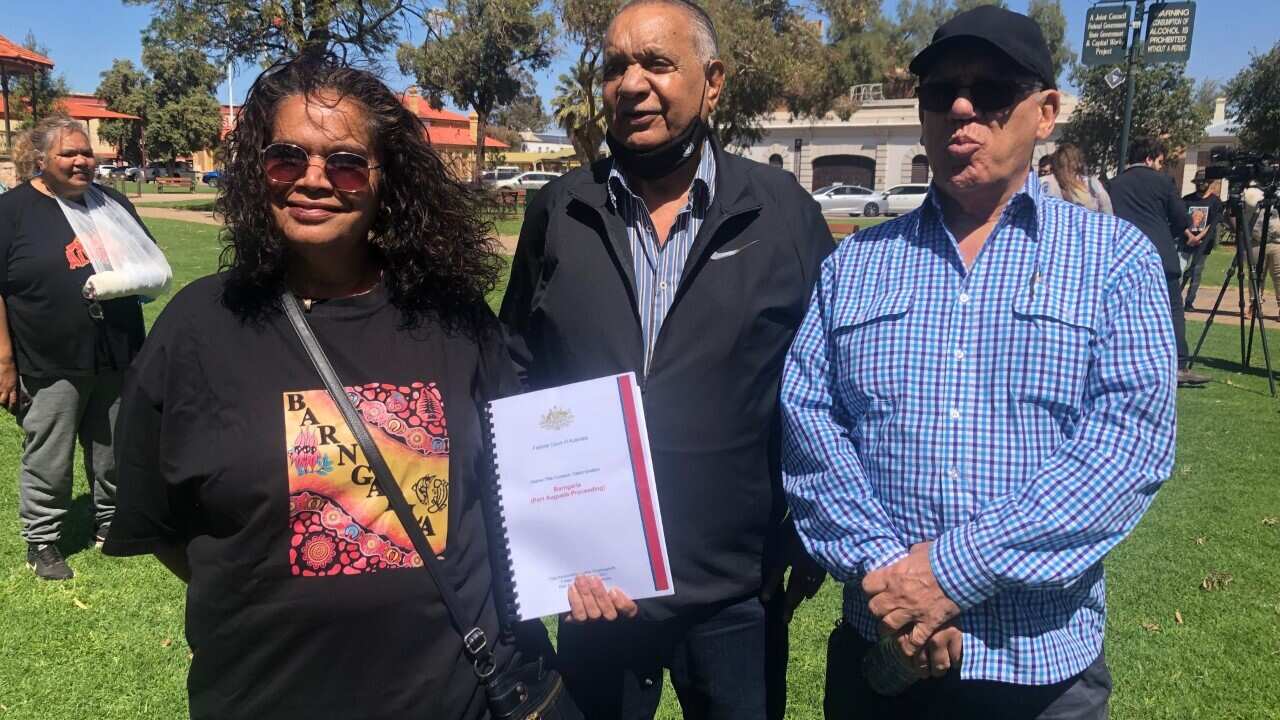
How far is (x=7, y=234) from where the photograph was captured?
4293mm

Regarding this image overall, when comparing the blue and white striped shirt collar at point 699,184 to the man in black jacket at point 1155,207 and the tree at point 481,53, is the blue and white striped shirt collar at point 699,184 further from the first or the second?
the tree at point 481,53

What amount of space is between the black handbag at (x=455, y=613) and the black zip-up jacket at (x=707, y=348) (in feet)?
1.28

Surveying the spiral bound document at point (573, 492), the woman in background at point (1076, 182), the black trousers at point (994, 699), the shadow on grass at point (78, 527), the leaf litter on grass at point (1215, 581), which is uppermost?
the woman in background at point (1076, 182)

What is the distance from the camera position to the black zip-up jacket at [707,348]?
223cm

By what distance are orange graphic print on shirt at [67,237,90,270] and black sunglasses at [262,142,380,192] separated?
316cm

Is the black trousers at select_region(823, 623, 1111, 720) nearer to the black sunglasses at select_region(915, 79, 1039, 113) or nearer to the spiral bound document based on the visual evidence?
the spiral bound document

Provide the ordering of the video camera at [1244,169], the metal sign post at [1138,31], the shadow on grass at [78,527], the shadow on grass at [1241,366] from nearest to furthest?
the shadow on grass at [78,527], the video camera at [1244,169], the shadow on grass at [1241,366], the metal sign post at [1138,31]

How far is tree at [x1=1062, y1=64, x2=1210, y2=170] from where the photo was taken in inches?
1426

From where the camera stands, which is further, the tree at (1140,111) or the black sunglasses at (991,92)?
the tree at (1140,111)

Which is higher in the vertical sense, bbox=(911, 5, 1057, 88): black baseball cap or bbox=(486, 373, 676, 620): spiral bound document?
bbox=(911, 5, 1057, 88): black baseball cap

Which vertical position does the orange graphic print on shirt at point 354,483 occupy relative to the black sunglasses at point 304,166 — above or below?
below

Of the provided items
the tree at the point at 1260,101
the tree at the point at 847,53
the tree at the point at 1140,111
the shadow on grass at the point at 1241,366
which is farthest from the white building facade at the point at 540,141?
the shadow on grass at the point at 1241,366

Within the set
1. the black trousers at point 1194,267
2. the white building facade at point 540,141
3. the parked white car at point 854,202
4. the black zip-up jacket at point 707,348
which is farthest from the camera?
the white building facade at point 540,141

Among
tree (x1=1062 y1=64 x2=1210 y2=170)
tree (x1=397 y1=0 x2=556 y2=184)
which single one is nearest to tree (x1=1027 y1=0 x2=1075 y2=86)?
tree (x1=1062 y1=64 x2=1210 y2=170)
